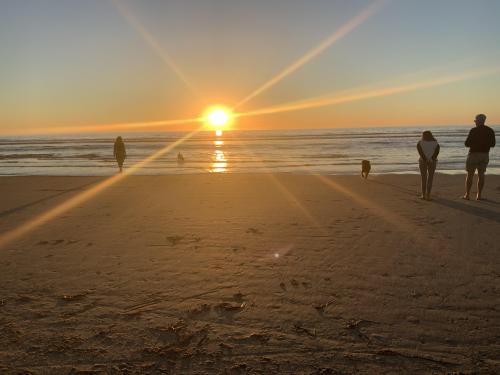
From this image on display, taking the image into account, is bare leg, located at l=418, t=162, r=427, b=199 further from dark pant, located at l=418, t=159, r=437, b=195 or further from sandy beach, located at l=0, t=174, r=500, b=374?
sandy beach, located at l=0, t=174, r=500, b=374

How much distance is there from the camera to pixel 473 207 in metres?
8.28

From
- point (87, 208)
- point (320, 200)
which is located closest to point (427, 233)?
point (320, 200)

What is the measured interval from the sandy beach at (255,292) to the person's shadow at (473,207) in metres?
0.10

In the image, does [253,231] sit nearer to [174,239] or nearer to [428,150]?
[174,239]

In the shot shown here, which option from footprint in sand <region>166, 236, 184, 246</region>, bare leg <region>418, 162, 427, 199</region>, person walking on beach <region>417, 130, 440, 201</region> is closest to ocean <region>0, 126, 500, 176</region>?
bare leg <region>418, 162, 427, 199</region>

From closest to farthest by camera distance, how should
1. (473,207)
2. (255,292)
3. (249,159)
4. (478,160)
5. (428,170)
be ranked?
(255,292), (473,207), (478,160), (428,170), (249,159)

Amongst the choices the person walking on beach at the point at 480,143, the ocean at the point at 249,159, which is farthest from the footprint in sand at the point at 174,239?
the ocean at the point at 249,159

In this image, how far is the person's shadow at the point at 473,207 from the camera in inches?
291

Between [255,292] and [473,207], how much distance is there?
6.54 meters

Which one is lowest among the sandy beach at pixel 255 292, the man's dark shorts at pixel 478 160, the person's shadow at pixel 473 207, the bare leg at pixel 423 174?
the sandy beach at pixel 255 292

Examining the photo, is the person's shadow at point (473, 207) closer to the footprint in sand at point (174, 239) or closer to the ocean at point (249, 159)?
the footprint in sand at point (174, 239)

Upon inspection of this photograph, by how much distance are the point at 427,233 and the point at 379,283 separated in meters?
2.52

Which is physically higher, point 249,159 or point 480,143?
point 480,143


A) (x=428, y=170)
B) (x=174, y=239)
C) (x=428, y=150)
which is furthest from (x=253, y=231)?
(x=428, y=170)
